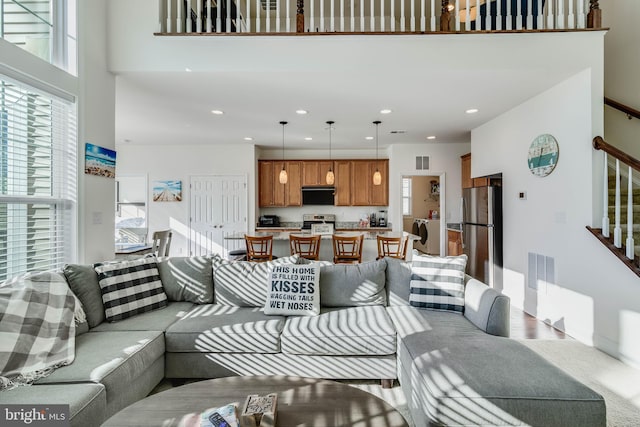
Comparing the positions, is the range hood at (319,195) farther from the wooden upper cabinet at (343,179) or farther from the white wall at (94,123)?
the white wall at (94,123)

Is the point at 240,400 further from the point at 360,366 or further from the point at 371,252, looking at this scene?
the point at 371,252

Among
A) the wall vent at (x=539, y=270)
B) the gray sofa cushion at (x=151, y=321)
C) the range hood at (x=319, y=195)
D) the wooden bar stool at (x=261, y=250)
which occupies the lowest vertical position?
the gray sofa cushion at (x=151, y=321)

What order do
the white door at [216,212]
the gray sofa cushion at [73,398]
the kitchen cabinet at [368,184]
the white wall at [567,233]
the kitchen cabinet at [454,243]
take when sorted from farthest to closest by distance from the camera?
the kitchen cabinet at [368,184]
the white door at [216,212]
the kitchen cabinet at [454,243]
the white wall at [567,233]
the gray sofa cushion at [73,398]

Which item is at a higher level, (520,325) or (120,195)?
(120,195)

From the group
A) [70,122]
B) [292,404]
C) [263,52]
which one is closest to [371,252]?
[263,52]

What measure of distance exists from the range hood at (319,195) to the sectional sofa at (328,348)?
13.7 feet

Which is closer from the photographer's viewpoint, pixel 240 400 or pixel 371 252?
pixel 240 400

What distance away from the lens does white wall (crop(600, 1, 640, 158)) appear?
3.61 meters

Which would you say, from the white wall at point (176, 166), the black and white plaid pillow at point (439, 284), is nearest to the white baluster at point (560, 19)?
the black and white plaid pillow at point (439, 284)

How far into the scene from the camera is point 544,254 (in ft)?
11.9

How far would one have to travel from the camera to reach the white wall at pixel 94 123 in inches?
112

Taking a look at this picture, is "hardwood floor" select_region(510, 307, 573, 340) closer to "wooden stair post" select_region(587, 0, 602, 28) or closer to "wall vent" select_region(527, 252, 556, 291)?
"wall vent" select_region(527, 252, 556, 291)

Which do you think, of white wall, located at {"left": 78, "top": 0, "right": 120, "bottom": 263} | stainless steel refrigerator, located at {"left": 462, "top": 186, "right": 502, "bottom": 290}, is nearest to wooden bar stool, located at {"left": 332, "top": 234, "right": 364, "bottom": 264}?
stainless steel refrigerator, located at {"left": 462, "top": 186, "right": 502, "bottom": 290}

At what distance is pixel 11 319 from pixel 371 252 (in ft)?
12.9
